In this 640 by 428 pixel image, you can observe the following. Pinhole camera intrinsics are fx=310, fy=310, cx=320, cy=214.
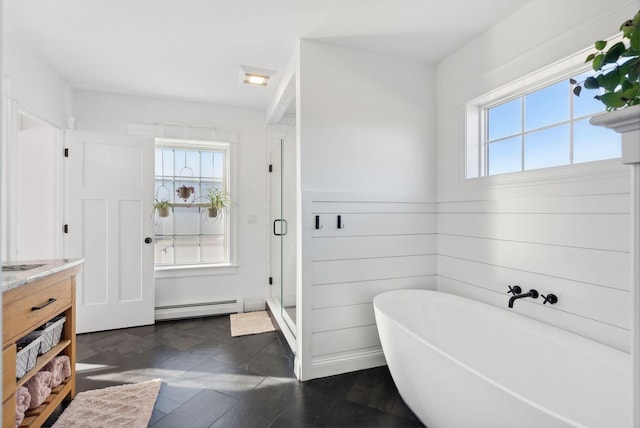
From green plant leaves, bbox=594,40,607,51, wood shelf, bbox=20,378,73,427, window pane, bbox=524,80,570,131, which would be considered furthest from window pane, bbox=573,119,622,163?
wood shelf, bbox=20,378,73,427

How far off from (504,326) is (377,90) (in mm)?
1842

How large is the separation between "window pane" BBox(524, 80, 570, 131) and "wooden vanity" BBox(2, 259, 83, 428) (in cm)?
291

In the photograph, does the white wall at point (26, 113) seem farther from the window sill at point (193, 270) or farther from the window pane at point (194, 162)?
the window pane at point (194, 162)

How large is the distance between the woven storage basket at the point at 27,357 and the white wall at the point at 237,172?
1756 millimetres

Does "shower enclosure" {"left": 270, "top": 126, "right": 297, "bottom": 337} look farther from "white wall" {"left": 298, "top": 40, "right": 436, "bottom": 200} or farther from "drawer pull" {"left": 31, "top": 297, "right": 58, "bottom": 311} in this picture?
"drawer pull" {"left": 31, "top": 297, "right": 58, "bottom": 311}

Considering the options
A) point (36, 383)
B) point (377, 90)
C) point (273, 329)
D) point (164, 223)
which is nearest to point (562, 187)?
point (377, 90)

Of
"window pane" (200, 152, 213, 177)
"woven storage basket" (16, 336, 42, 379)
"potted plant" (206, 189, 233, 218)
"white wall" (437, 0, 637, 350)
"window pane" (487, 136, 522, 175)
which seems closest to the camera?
"woven storage basket" (16, 336, 42, 379)

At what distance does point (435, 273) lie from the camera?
103 inches

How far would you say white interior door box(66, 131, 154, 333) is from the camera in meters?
2.94

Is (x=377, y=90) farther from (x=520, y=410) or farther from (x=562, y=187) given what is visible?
(x=520, y=410)

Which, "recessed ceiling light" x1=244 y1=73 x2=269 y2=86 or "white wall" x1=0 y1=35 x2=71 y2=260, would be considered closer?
"white wall" x1=0 y1=35 x2=71 y2=260

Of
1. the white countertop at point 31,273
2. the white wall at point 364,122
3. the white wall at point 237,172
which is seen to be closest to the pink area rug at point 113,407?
the white countertop at point 31,273

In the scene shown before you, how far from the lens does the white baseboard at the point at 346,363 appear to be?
86.7 inches

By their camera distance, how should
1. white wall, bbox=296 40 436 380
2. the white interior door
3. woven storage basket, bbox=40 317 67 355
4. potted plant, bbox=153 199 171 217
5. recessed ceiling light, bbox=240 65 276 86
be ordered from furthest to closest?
potted plant, bbox=153 199 171 217, the white interior door, recessed ceiling light, bbox=240 65 276 86, white wall, bbox=296 40 436 380, woven storage basket, bbox=40 317 67 355
